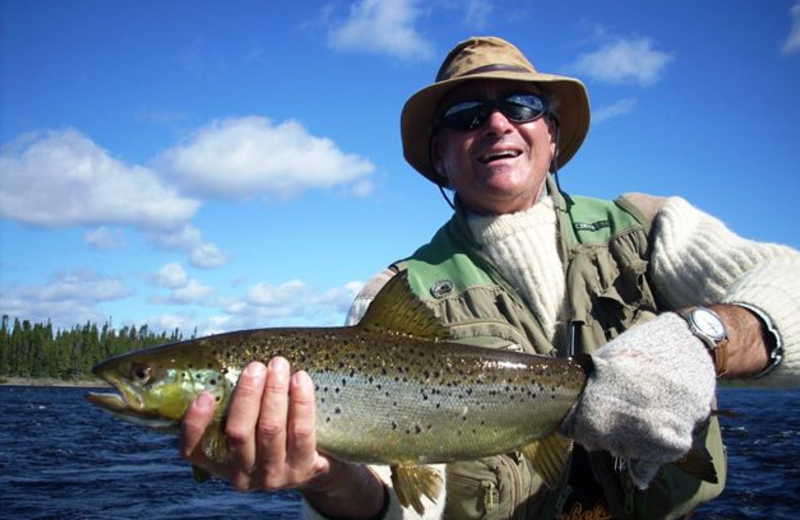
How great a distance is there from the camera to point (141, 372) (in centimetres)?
349

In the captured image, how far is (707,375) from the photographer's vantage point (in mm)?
3287

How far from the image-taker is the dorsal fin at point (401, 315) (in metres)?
3.61

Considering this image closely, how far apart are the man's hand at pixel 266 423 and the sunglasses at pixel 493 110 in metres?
2.35

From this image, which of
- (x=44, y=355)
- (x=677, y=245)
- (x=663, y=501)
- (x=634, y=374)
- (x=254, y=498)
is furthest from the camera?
(x=44, y=355)

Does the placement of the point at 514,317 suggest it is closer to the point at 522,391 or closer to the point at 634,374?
the point at 522,391

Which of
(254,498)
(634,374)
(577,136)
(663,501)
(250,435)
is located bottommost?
(254,498)

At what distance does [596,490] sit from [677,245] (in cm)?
153

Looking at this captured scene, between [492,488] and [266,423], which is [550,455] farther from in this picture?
[266,423]

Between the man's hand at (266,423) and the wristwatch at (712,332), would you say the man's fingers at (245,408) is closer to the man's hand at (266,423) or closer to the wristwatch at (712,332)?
the man's hand at (266,423)

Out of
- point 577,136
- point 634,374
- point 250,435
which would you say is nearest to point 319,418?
point 250,435

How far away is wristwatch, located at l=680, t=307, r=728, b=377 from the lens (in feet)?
11.1

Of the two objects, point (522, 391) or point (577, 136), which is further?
point (577, 136)

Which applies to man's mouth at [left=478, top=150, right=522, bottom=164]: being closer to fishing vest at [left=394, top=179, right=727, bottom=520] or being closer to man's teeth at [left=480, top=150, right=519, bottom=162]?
man's teeth at [left=480, top=150, right=519, bottom=162]

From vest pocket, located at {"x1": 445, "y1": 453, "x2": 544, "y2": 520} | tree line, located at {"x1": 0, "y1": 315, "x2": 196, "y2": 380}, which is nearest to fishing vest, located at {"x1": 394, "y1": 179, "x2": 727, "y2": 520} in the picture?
vest pocket, located at {"x1": 445, "y1": 453, "x2": 544, "y2": 520}
